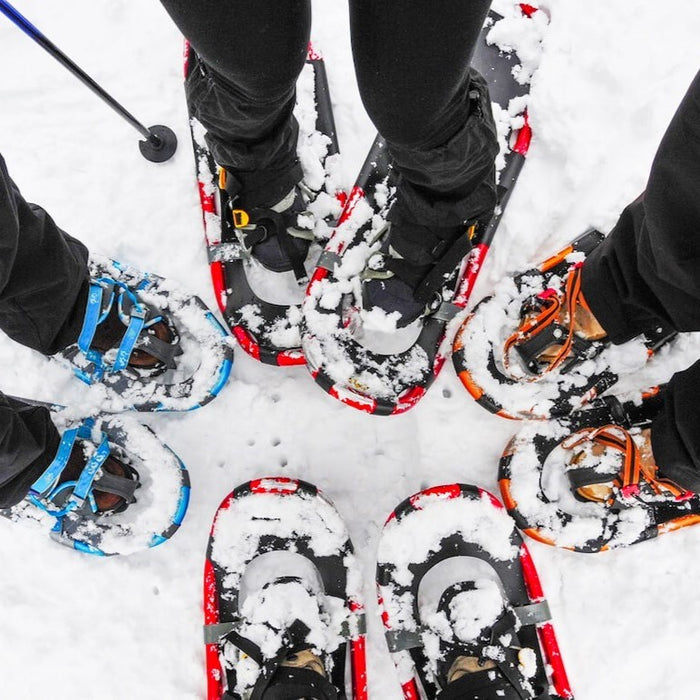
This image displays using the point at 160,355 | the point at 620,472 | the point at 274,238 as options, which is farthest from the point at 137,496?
the point at 620,472

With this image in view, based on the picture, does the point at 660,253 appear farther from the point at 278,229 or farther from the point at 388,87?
the point at 278,229

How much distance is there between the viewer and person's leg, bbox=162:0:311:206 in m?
0.84

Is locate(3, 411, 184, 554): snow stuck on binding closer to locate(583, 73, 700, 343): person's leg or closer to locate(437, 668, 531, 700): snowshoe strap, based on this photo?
locate(437, 668, 531, 700): snowshoe strap

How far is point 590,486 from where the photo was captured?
146cm

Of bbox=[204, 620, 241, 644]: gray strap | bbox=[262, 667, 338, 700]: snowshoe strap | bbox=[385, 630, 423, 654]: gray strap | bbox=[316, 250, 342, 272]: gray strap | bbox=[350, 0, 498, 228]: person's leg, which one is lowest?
bbox=[262, 667, 338, 700]: snowshoe strap

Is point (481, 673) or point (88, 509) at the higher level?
point (88, 509)

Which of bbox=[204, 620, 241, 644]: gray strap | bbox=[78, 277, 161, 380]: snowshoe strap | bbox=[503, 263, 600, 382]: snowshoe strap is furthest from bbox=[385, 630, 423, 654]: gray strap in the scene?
bbox=[78, 277, 161, 380]: snowshoe strap

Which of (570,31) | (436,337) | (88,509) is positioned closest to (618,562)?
(436,337)

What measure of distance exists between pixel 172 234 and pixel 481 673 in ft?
4.43

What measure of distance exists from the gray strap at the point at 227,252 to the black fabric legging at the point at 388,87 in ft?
0.88

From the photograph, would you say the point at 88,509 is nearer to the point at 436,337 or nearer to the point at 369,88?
the point at 436,337

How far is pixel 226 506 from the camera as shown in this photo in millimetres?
1535

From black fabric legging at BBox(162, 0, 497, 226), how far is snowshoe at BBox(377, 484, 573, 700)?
716 millimetres

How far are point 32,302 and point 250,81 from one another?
25.9 inches
